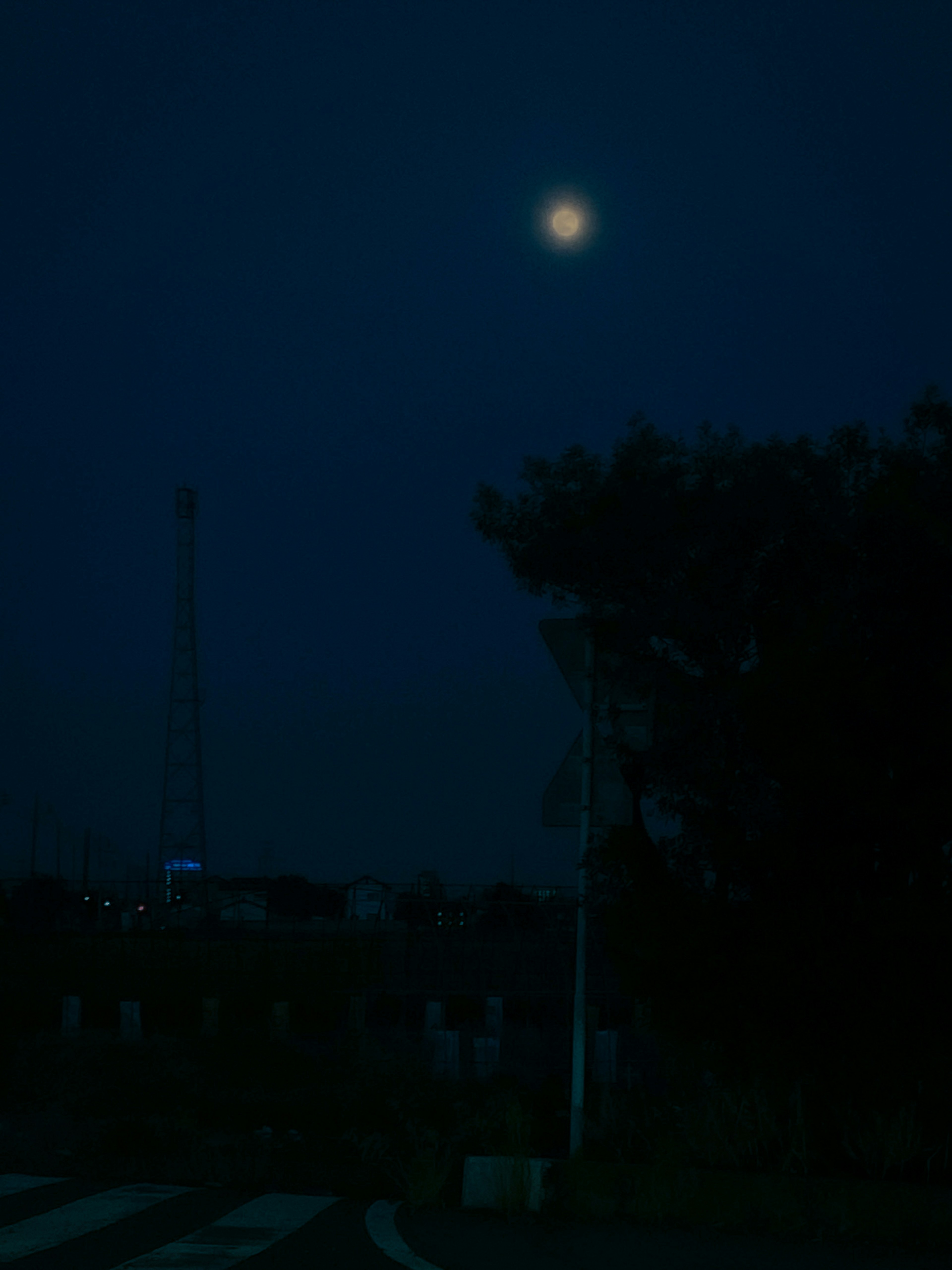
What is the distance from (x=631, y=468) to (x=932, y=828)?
133 inches

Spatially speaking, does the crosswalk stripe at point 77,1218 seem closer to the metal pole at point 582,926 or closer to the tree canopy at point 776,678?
the metal pole at point 582,926

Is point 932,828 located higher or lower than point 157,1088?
higher

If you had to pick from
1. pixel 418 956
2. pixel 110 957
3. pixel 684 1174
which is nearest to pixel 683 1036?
pixel 684 1174

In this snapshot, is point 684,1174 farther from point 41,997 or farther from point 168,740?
point 168,740

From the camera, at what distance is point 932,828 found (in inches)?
334

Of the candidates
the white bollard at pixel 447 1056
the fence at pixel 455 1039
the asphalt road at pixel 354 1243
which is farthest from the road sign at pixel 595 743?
the white bollard at pixel 447 1056

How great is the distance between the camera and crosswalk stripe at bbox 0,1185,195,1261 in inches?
292

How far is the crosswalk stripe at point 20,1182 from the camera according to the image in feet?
30.6

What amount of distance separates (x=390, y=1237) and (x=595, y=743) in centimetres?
334

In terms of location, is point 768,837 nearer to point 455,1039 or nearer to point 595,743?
point 595,743

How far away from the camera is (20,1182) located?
9711mm

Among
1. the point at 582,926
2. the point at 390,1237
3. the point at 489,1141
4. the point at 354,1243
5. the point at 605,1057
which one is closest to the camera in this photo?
the point at 354,1243

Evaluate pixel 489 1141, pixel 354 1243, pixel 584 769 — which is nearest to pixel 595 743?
pixel 584 769

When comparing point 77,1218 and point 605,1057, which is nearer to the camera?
point 77,1218
